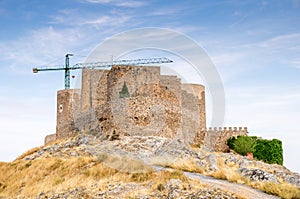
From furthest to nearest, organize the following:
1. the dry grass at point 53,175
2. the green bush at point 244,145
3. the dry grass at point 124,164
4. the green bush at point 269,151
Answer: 1. the green bush at point 244,145
2. the green bush at point 269,151
3. the dry grass at point 124,164
4. the dry grass at point 53,175

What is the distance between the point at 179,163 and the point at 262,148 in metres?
17.2

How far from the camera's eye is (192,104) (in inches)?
1420

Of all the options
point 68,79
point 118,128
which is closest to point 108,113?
point 118,128

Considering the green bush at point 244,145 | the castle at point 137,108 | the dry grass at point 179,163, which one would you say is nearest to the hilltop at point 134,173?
the dry grass at point 179,163

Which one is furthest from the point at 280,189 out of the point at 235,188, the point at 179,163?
the point at 179,163

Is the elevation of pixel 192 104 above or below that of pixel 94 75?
below

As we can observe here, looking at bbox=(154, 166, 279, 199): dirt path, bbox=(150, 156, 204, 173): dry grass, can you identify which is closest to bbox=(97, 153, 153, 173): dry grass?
bbox=(150, 156, 204, 173): dry grass

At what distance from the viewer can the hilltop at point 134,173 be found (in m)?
13.9

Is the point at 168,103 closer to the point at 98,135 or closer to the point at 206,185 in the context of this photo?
the point at 98,135

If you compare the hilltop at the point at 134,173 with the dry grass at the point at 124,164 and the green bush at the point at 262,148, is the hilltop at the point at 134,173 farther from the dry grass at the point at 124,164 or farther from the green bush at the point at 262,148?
the green bush at the point at 262,148

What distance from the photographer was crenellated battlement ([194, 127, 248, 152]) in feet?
119

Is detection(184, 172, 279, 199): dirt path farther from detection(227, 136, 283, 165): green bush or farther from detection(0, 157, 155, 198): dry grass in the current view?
detection(227, 136, 283, 165): green bush

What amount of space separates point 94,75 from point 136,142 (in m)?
12.9

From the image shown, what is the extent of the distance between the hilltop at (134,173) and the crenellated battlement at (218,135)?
1259 cm
